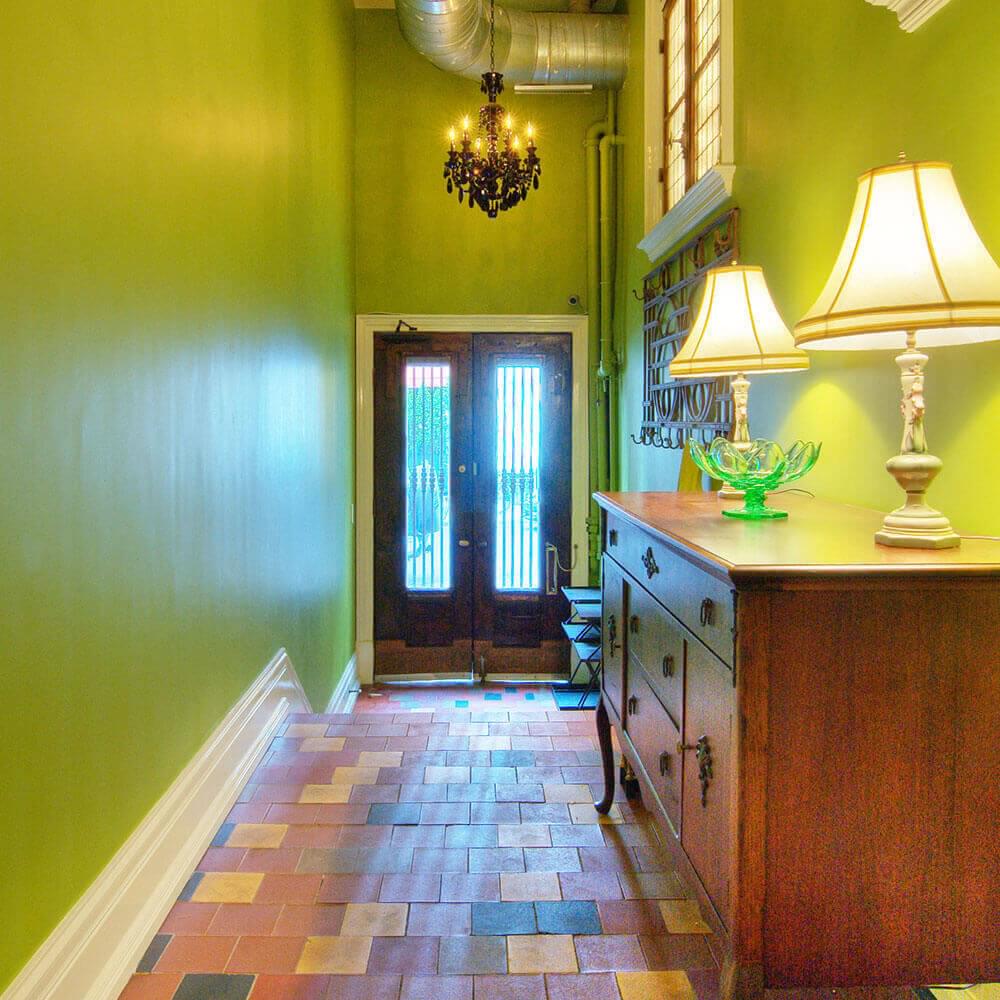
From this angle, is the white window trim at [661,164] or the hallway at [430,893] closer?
the hallway at [430,893]

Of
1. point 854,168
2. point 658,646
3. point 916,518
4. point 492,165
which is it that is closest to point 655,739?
point 658,646

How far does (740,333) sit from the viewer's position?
2.00m

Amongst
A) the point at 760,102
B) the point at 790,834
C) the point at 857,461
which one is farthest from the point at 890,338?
the point at 760,102

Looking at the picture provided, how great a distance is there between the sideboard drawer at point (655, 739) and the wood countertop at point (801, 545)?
36cm

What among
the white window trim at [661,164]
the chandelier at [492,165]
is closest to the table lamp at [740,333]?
the white window trim at [661,164]

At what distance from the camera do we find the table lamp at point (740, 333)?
6.51 ft

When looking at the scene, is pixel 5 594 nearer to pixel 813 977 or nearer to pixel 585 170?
pixel 813 977

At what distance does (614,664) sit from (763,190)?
1.52m

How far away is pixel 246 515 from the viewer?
2.55 meters

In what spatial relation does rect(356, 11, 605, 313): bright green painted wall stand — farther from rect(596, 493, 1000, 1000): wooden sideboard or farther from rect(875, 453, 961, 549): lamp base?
rect(596, 493, 1000, 1000): wooden sideboard

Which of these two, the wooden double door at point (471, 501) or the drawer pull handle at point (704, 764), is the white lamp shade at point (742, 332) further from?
the wooden double door at point (471, 501)

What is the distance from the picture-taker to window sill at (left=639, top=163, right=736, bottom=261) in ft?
9.37

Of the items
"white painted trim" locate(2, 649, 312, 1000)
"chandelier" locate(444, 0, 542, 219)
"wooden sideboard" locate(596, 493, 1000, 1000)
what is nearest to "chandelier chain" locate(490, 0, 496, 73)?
"chandelier" locate(444, 0, 542, 219)

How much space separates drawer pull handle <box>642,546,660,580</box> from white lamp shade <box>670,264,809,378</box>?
1.80ft
